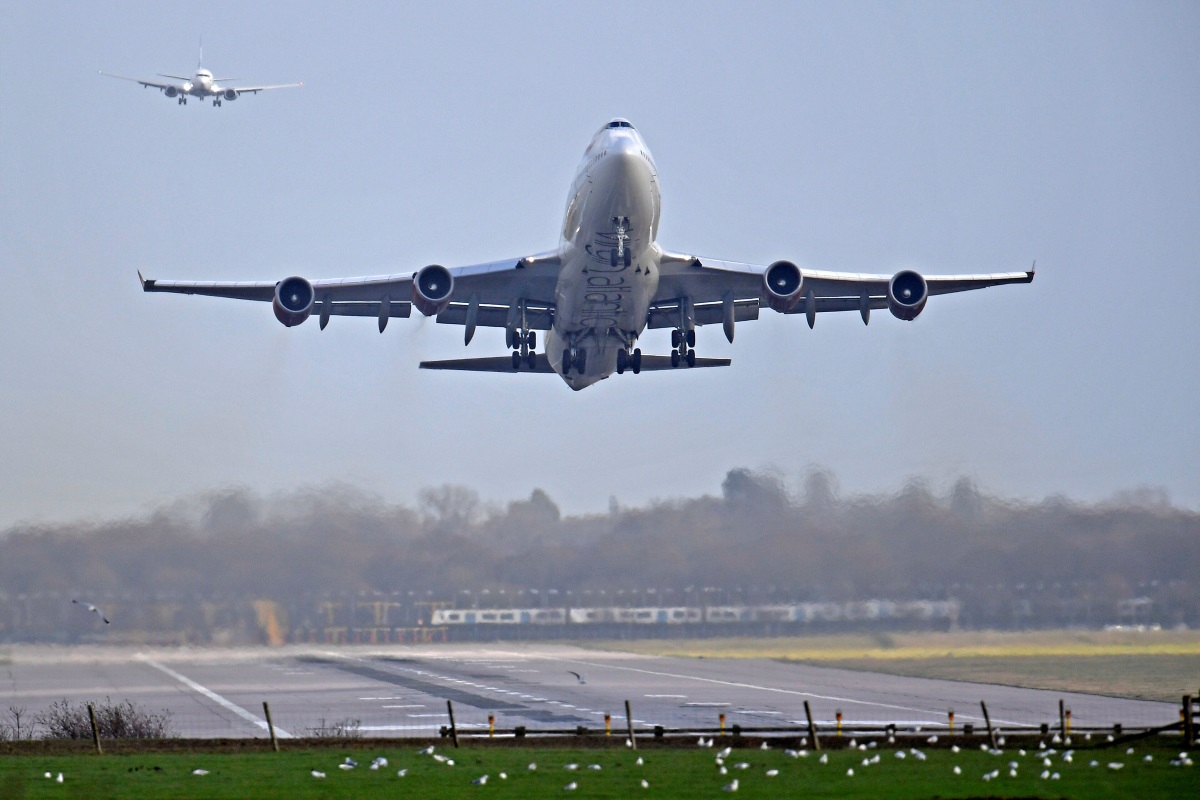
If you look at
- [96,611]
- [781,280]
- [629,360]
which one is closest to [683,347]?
[629,360]

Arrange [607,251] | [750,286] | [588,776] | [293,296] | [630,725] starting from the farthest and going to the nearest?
[750,286], [293,296], [607,251], [630,725], [588,776]

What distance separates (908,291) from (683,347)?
277 inches

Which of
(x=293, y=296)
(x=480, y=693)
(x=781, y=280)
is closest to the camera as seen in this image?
(x=293, y=296)

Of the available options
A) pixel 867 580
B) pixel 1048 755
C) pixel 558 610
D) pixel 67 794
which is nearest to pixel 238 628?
pixel 558 610

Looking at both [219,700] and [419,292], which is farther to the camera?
[219,700]

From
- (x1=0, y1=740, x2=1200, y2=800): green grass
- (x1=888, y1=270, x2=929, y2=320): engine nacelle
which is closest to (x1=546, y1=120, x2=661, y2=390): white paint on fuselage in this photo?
(x1=888, y1=270, x2=929, y2=320): engine nacelle

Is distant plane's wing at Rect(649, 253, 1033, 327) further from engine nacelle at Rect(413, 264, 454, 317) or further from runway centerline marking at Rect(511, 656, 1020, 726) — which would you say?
runway centerline marking at Rect(511, 656, 1020, 726)

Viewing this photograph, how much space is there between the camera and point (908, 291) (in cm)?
3669

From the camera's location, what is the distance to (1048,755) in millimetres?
23297

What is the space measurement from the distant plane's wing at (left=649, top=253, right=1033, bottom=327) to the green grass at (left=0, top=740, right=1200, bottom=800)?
49.5 feet

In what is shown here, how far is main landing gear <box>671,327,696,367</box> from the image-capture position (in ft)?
133

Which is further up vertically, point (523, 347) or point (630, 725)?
point (523, 347)

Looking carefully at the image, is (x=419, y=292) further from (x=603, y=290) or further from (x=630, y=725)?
(x=630, y=725)

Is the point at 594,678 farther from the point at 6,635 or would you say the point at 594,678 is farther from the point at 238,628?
the point at 6,635
